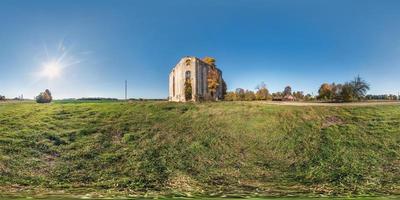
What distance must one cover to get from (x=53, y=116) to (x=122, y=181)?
15137mm

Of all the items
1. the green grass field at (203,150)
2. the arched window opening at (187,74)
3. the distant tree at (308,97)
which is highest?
the arched window opening at (187,74)

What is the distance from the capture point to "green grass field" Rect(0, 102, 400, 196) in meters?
16.5

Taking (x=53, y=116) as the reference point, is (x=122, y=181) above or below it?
below

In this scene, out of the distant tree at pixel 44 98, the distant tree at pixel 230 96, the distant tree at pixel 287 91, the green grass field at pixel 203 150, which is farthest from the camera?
the distant tree at pixel 287 91

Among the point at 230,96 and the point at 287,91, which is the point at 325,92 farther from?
the point at 230,96

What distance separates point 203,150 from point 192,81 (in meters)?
22.5

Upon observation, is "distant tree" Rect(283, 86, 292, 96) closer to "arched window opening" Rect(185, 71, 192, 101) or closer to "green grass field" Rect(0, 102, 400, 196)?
"arched window opening" Rect(185, 71, 192, 101)

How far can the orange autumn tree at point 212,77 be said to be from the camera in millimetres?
44594

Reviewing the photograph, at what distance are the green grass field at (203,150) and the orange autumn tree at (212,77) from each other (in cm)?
1272

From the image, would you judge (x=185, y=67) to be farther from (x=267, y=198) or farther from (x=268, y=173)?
(x=267, y=198)

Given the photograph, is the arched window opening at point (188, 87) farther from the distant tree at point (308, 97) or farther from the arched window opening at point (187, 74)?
the distant tree at point (308, 97)

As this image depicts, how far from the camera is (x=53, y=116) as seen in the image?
Result: 2967 centimetres

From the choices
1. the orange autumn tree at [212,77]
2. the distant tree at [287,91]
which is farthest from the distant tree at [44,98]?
the distant tree at [287,91]

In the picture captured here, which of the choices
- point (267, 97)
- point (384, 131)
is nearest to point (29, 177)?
point (384, 131)
